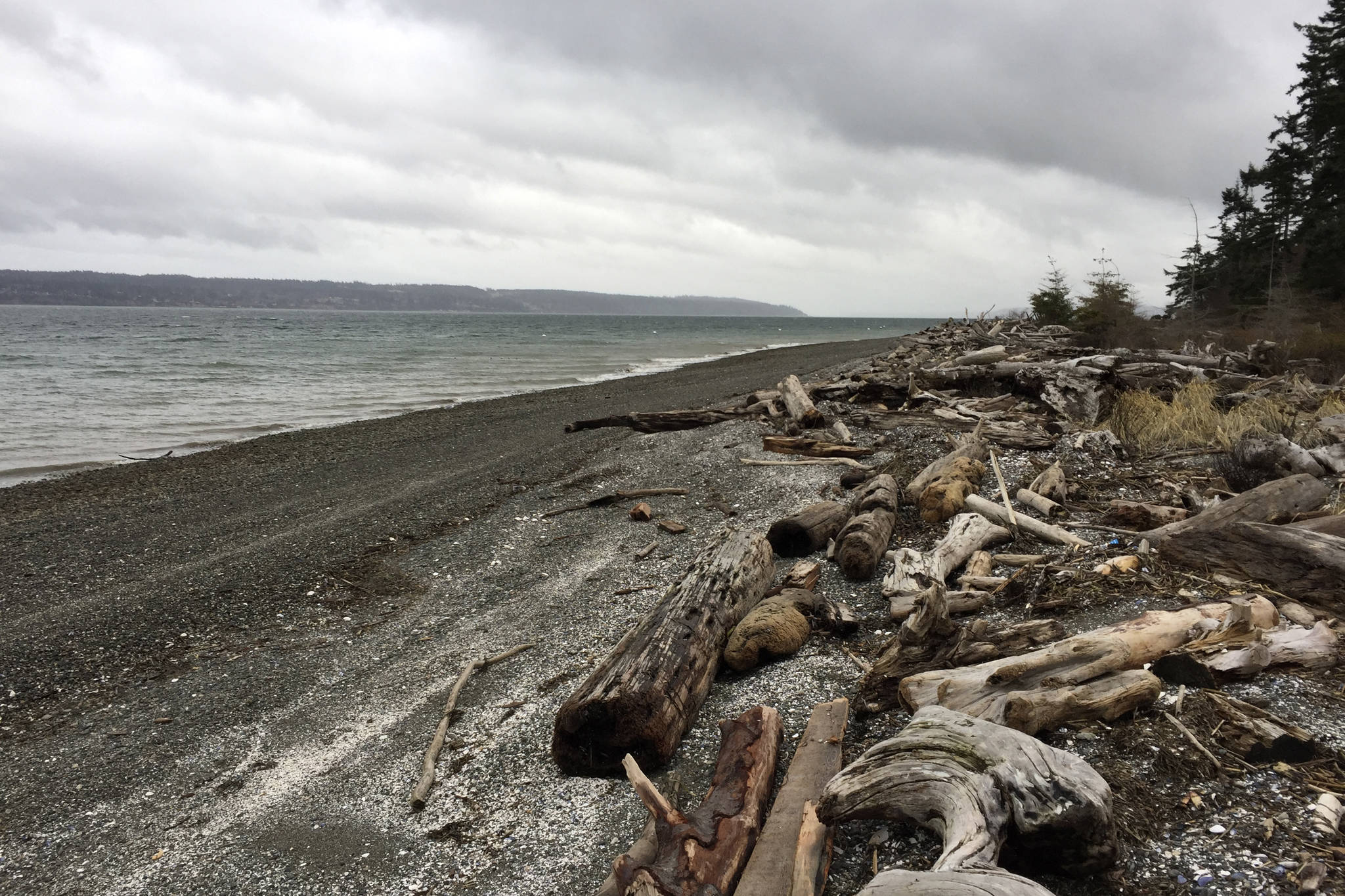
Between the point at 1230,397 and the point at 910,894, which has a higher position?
the point at 1230,397

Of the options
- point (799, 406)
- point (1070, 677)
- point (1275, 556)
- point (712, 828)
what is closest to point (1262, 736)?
point (1070, 677)

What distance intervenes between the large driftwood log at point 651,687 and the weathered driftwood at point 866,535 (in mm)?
1260

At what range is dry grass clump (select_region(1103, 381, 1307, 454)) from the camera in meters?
8.05

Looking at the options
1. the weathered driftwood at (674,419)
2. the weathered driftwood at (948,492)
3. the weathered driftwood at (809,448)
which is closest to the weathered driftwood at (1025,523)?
the weathered driftwood at (948,492)

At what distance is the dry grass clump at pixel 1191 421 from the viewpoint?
8.05m

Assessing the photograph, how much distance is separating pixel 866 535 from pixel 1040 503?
1733mm

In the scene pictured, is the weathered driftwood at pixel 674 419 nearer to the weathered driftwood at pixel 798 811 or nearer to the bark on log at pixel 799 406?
the bark on log at pixel 799 406

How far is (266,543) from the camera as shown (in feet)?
28.1

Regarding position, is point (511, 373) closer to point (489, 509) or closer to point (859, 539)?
point (489, 509)

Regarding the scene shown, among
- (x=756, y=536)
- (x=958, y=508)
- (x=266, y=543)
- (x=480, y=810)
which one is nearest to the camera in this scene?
(x=480, y=810)

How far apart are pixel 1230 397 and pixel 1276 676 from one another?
8.23 m

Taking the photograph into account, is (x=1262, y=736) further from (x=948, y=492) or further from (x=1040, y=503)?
(x=948, y=492)

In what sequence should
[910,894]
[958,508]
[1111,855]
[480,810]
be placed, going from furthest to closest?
1. [958,508]
2. [480,810]
3. [1111,855]
4. [910,894]

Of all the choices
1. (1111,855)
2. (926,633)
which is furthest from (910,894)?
(926,633)
